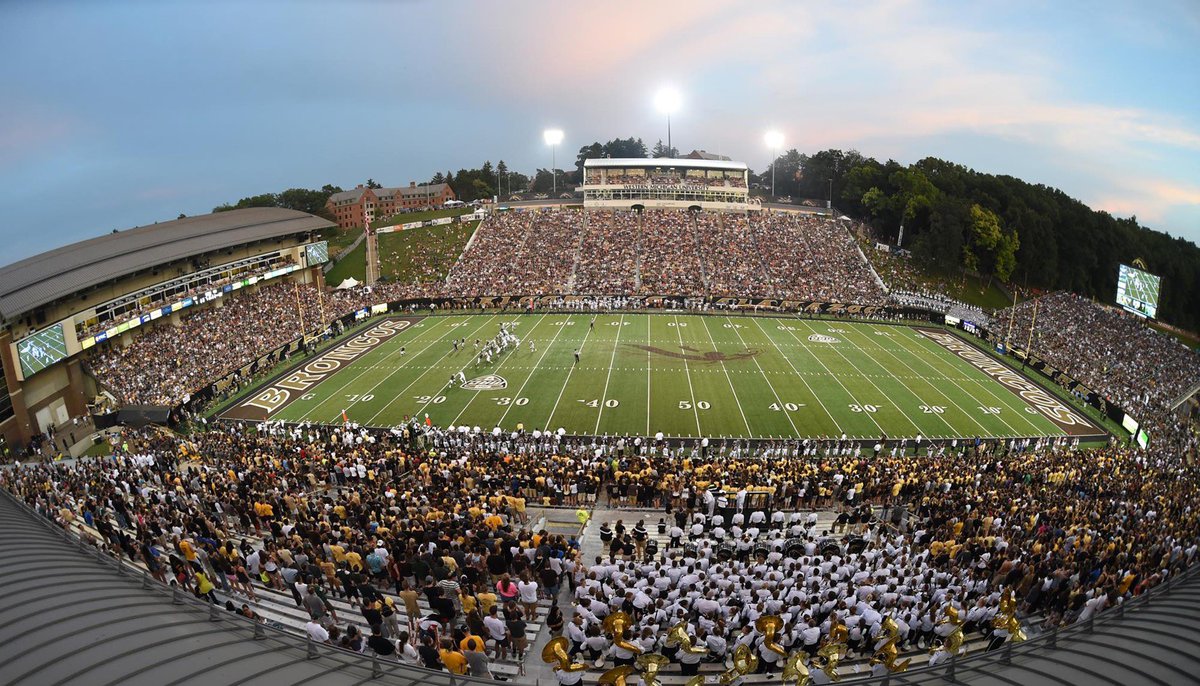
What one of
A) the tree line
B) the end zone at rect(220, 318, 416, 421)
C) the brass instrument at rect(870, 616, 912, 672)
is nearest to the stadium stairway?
the brass instrument at rect(870, 616, 912, 672)

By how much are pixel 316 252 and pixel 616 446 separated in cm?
3843

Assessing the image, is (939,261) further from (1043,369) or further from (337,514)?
(337,514)

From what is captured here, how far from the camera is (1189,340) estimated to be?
49312 mm

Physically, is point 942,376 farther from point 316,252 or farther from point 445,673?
point 316,252

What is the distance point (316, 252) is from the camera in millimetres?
51312

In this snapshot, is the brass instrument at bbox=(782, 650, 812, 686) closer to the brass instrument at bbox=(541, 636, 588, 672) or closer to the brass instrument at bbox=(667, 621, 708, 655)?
the brass instrument at bbox=(667, 621, 708, 655)

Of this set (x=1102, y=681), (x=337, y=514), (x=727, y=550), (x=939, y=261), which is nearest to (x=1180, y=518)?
(x=727, y=550)

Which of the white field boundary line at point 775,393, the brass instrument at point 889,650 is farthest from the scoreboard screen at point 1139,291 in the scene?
the brass instrument at point 889,650

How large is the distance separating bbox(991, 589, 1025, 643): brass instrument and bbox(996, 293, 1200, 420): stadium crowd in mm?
25599

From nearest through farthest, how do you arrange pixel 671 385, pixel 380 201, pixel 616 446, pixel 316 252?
pixel 616 446 < pixel 671 385 < pixel 316 252 < pixel 380 201

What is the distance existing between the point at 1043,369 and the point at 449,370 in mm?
33592


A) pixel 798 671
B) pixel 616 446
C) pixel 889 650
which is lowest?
pixel 616 446

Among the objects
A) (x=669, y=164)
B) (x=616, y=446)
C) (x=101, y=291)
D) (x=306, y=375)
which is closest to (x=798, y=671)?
(x=616, y=446)

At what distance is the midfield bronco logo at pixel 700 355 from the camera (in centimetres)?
3650
